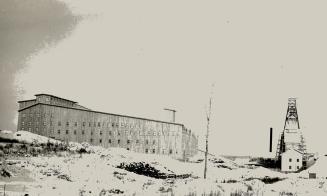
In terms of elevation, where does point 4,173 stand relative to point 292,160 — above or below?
above

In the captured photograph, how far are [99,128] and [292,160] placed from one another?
101 feet

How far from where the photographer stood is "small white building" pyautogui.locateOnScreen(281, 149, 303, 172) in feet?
214

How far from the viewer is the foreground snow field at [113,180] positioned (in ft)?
64.6

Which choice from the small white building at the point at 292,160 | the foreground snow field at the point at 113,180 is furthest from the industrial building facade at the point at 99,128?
the small white building at the point at 292,160

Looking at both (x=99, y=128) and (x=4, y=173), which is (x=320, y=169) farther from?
(x=4, y=173)

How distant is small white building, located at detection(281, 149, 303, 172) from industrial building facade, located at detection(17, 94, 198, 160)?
59.6ft

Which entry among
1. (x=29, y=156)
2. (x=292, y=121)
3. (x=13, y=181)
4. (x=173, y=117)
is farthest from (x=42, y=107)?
(x=292, y=121)

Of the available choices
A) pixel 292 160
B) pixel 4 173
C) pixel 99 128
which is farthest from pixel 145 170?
pixel 292 160

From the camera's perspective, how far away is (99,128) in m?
56.4

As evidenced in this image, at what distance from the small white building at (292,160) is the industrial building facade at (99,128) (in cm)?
1817

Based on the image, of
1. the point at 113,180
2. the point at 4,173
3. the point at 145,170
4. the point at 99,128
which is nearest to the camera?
the point at 4,173

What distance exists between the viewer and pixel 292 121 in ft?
230

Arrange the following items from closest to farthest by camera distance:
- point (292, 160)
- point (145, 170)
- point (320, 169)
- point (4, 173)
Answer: point (4, 173)
point (145, 170)
point (320, 169)
point (292, 160)

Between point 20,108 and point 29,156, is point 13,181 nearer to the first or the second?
point 29,156
